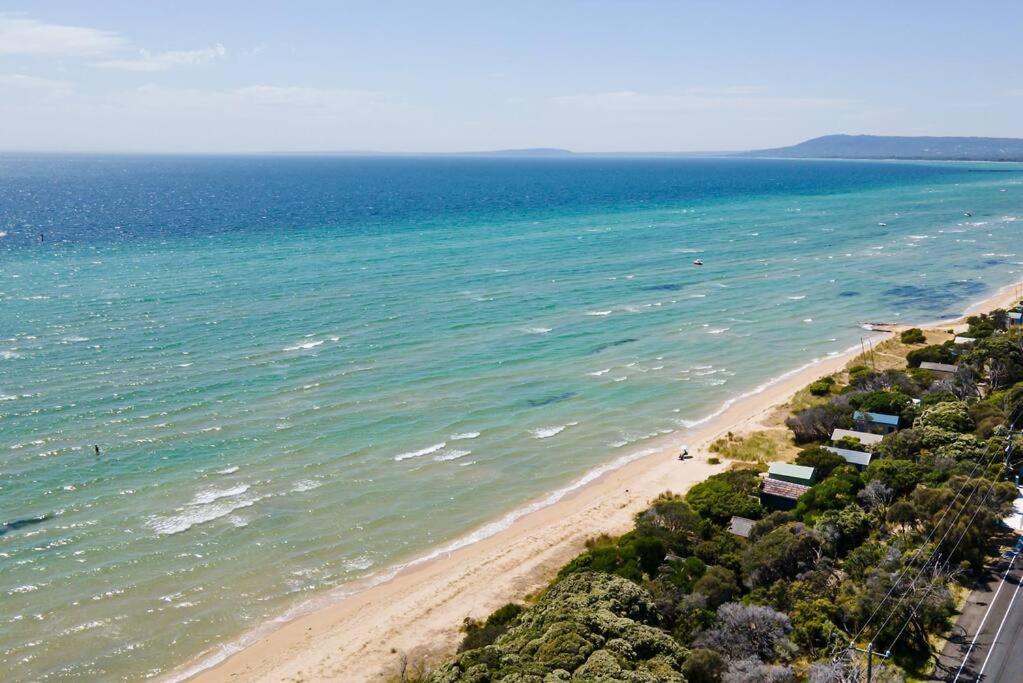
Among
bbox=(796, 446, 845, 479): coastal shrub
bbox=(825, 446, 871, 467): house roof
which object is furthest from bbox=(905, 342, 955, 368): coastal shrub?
bbox=(796, 446, 845, 479): coastal shrub

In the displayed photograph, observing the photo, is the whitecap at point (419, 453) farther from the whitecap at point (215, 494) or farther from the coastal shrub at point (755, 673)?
the coastal shrub at point (755, 673)

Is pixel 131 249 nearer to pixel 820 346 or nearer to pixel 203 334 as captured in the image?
pixel 203 334

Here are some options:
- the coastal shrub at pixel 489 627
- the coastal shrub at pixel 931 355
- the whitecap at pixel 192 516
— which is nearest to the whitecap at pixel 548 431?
the coastal shrub at pixel 489 627

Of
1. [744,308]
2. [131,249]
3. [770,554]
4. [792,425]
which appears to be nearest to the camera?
[770,554]

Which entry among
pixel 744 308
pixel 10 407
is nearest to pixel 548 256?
pixel 744 308

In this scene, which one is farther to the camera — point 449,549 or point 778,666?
point 449,549
